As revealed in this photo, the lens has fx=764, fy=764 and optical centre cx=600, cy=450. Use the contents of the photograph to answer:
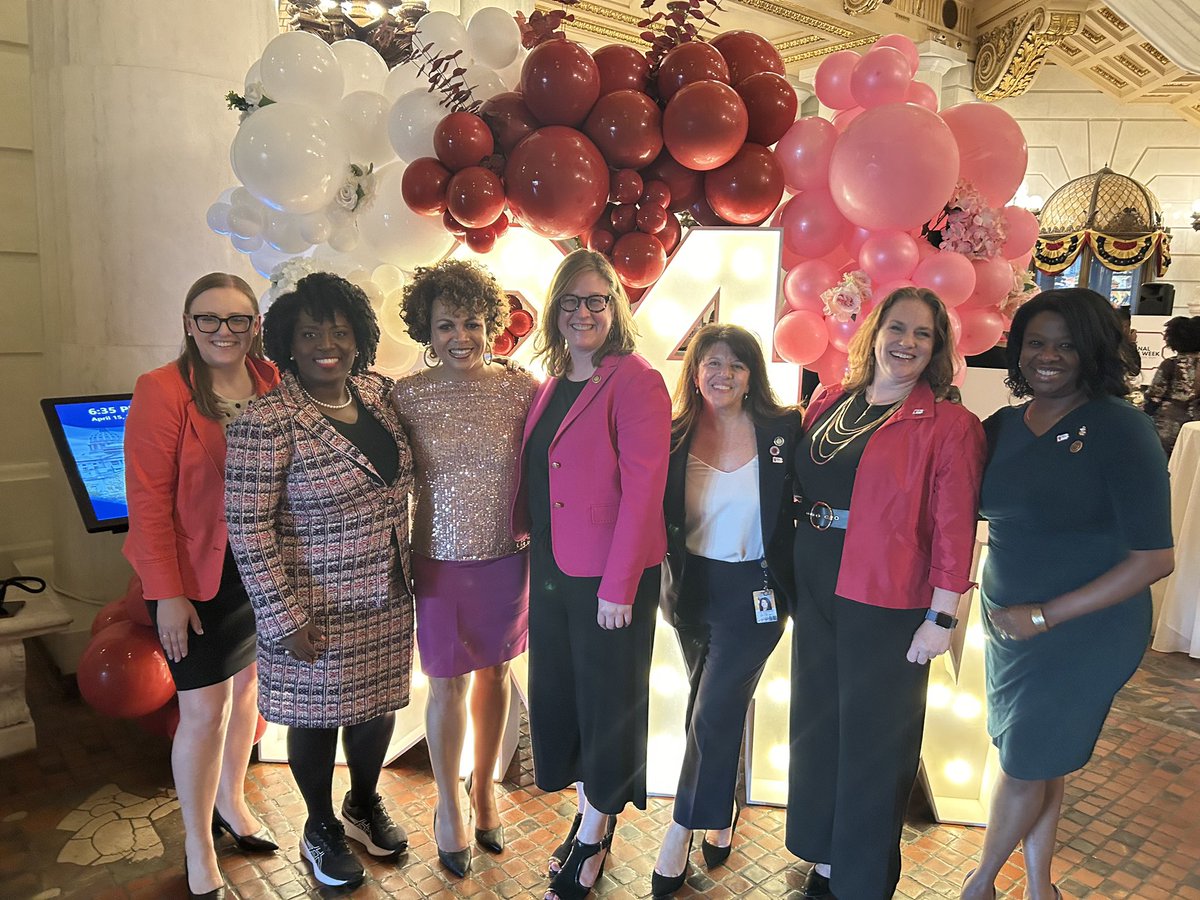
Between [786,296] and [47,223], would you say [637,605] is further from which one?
[47,223]

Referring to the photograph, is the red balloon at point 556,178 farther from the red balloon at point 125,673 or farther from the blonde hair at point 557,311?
the red balloon at point 125,673

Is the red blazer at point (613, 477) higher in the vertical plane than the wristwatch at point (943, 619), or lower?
higher

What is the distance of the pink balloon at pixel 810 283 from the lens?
2.61 m

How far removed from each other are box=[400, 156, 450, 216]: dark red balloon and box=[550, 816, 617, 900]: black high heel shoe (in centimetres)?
188

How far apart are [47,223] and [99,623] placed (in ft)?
5.91

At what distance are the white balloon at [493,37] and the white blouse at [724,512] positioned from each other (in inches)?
56.2

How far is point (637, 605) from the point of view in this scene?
2.04 metres

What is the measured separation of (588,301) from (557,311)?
10 centimetres

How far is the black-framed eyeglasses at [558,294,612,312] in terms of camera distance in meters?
1.97

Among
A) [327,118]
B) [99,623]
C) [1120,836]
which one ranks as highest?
[327,118]

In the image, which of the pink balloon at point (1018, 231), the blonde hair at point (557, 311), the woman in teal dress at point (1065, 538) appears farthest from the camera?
the pink balloon at point (1018, 231)

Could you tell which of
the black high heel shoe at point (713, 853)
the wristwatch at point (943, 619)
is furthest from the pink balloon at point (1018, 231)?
the black high heel shoe at point (713, 853)

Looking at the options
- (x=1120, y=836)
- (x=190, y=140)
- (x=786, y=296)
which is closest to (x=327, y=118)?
(x=190, y=140)

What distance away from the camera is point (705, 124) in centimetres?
221
